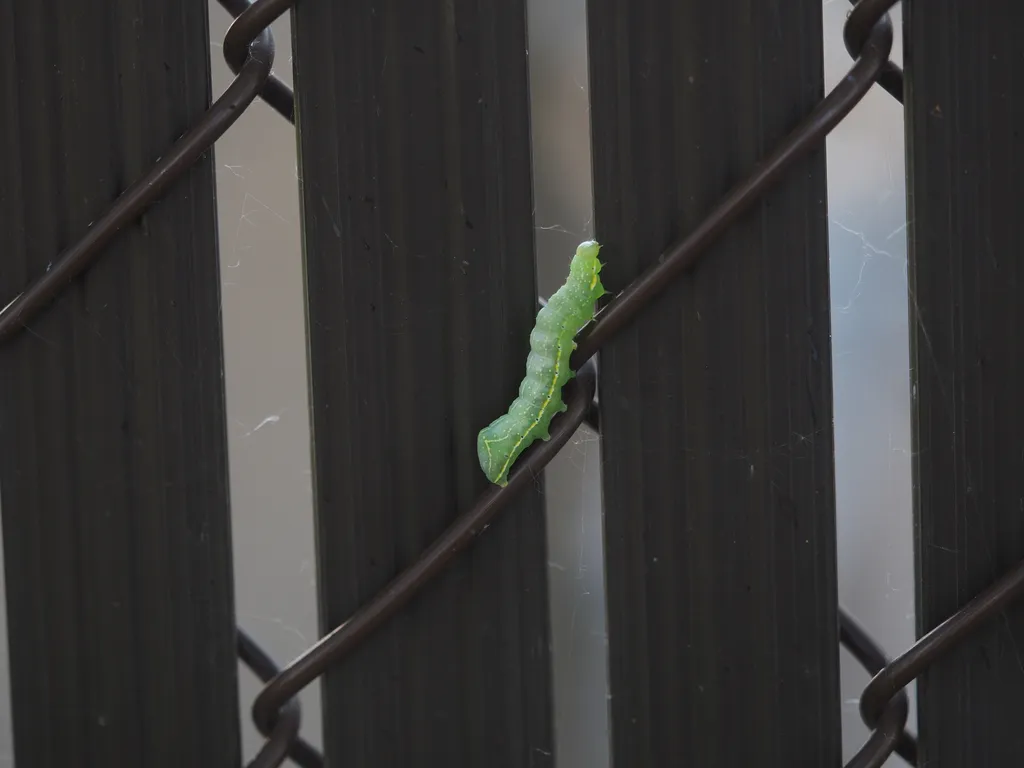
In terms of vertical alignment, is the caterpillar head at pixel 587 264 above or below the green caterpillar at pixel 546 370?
above

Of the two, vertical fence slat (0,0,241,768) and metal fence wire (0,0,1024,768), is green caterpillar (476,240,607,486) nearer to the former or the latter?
metal fence wire (0,0,1024,768)

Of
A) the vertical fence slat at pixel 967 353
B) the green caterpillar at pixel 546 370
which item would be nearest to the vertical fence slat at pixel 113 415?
the green caterpillar at pixel 546 370

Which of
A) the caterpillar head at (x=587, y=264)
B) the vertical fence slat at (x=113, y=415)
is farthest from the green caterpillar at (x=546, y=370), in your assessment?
the vertical fence slat at (x=113, y=415)

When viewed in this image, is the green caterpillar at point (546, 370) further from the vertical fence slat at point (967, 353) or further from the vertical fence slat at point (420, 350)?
the vertical fence slat at point (967, 353)

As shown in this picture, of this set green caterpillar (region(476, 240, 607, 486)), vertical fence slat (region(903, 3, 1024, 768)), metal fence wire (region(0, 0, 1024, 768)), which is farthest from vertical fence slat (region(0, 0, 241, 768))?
vertical fence slat (region(903, 3, 1024, 768))

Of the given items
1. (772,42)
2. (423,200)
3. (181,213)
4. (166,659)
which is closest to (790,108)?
(772,42)

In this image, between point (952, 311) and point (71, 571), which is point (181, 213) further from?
point (952, 311)
